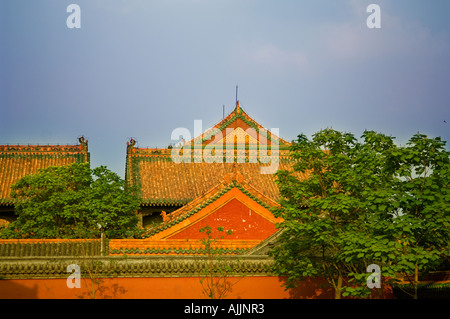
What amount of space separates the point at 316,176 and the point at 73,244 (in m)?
7.73

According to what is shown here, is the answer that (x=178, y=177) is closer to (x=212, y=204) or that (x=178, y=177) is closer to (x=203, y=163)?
(x=203, y=163)

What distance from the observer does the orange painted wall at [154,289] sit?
19156 mm

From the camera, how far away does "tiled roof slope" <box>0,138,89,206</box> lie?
107ft

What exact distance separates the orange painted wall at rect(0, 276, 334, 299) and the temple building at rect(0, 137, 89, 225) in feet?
42.4

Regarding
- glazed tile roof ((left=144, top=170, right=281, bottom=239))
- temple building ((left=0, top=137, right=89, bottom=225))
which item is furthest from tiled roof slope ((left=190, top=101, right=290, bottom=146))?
glazed tile roof ((left=144, top=170, right=281, bottom=239))

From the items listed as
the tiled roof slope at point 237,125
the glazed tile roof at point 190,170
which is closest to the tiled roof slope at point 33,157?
the glazed tile roof at point 190,170

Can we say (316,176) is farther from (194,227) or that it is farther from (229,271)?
(194,227)

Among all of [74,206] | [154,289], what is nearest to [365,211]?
[154,289]

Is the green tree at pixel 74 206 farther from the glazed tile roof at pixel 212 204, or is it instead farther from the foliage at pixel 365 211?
the foliage at pixel 365 211

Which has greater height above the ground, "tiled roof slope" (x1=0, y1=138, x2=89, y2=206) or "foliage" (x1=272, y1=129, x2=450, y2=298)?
"tiled roof slope" (x1=0, y1=138, x2=89, y2=206)

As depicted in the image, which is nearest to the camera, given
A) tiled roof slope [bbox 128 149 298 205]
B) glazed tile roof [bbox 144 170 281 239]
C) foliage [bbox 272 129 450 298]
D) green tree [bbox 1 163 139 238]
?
foliage [bbox 272 129 450 298]

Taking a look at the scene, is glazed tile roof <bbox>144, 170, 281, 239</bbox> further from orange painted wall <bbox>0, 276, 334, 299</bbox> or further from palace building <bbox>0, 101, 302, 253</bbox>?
palace building <bbox>0, 101, 302, 253</bbox>

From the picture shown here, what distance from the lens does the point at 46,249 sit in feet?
67.7

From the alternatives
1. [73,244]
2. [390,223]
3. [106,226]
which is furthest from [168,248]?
[390,223]
